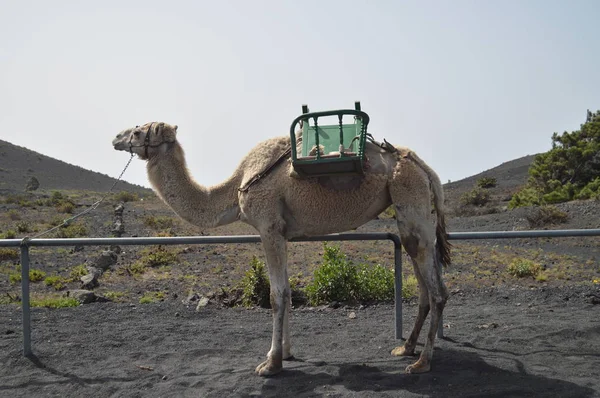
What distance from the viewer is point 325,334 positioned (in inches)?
332

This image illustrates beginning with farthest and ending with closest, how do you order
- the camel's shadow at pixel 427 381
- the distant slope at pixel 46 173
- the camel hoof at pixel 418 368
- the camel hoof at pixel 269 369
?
1. the distant slope at pixel 46 173
2. the camel hoof at pixel 269 369
3. the camel hoof at pixel 418 368
4. the camel's shadow at pixel 427 381

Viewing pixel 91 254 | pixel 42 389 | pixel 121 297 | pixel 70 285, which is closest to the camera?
pixel 42 389

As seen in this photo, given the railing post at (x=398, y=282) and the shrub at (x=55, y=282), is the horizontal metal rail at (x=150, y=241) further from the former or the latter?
the shrub at (x=55, y=282)

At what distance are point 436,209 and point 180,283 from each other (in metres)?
10.1

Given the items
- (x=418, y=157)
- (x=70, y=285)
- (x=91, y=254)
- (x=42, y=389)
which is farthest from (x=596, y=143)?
(x=42, y=389)

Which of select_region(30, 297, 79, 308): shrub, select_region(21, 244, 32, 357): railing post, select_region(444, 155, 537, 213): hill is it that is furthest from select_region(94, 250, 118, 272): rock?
select_region(444, 155, 537, 213): hill

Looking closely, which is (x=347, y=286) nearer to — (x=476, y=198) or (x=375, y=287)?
(x=375, y=287)

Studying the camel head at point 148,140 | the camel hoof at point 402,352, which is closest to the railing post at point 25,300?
the camel head at point 148,140

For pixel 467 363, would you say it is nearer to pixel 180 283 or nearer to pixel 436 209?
pixel 436 209

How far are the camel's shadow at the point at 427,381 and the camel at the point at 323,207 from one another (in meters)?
0.23

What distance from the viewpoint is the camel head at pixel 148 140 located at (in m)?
7.15

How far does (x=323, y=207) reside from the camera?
6.54m

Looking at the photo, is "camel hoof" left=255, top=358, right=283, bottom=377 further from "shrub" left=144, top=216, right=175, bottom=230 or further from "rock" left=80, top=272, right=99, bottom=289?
"shrub" left=144, top=216, right=175, bottom=230

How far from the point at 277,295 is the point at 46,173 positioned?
84.7 metres
